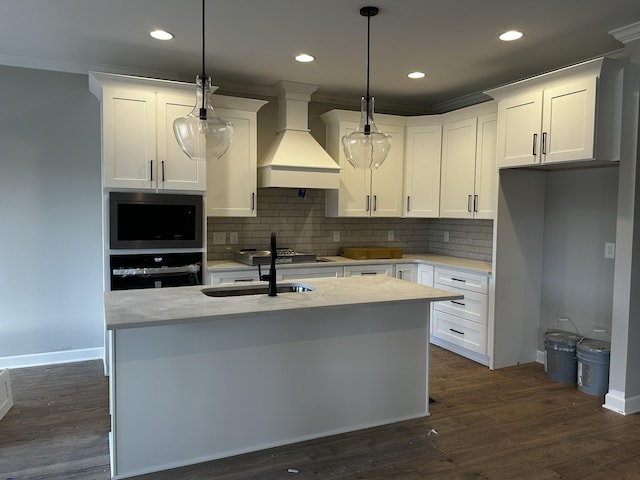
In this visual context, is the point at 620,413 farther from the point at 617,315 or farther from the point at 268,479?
the point at 268,479

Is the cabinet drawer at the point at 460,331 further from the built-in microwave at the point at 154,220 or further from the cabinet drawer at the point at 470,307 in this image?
the built-in microwave at the point at 154,220

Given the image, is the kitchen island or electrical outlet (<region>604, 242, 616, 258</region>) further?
electrical outlet (<region>604, 242, 616, 258</region>)

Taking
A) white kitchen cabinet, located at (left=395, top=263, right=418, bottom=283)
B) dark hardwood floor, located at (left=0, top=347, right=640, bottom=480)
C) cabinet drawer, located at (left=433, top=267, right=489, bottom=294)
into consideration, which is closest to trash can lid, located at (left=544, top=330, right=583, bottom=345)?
dark hardwood floor, located at (left=0, top=347, right=640, bottom=480)

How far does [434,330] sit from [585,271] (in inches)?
61.4

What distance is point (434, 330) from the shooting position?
4934 mm

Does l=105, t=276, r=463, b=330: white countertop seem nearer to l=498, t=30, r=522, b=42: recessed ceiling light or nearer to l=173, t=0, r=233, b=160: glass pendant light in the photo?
l=173, t=0, r=233, b=160: glass pendant light

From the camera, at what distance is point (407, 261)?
16.3ft

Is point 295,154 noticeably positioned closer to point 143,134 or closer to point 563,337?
point 143,134

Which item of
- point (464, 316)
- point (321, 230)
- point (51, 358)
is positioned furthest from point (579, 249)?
point (51, 358)

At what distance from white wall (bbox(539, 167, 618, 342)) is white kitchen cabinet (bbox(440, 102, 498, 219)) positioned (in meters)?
0.54

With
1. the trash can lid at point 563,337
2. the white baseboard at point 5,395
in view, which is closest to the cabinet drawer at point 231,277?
the white baseboard at point 5,395

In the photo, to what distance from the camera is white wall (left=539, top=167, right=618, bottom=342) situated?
383 cm

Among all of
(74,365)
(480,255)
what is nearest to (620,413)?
(480,255)

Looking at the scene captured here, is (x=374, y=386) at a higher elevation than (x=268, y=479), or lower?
higher
